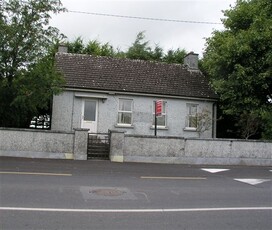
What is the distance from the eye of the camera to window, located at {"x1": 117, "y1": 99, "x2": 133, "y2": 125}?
23.7 metres

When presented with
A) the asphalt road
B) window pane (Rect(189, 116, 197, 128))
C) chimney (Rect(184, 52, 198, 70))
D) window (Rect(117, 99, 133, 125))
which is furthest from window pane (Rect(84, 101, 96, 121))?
→ the asphalt road

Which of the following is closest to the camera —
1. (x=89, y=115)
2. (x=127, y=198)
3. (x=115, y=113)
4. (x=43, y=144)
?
(x=127, y=198)

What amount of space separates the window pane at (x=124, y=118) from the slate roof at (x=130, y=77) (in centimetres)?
146

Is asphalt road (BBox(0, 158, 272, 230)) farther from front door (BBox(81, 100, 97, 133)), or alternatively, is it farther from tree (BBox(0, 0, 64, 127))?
front door (BBox(81, 100, 97, 133))

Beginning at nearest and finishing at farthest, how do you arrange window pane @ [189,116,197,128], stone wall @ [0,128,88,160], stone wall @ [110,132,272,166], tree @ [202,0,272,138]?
stone wall @ [0,128,88,160], stone wall @ [110,132,272,166], tree @ [202,0,272,138], window pane @ [189,116,197,128]

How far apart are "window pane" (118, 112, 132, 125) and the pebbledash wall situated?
20.3ft

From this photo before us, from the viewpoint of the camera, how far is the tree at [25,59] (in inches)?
670

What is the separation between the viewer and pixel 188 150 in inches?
714

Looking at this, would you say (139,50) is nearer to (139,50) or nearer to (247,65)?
(139,50)

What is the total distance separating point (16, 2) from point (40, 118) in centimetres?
1065

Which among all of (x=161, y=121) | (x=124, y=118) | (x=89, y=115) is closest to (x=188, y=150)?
(x=161, y=121)

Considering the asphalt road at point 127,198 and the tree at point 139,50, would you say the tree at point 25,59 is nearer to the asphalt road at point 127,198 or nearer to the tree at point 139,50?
the asphalt road at point 127,198

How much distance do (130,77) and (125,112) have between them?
2.43 meters

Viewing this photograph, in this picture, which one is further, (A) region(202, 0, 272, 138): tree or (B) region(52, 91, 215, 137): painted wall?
(B) region(52, 91, 215, 137): painted wall
